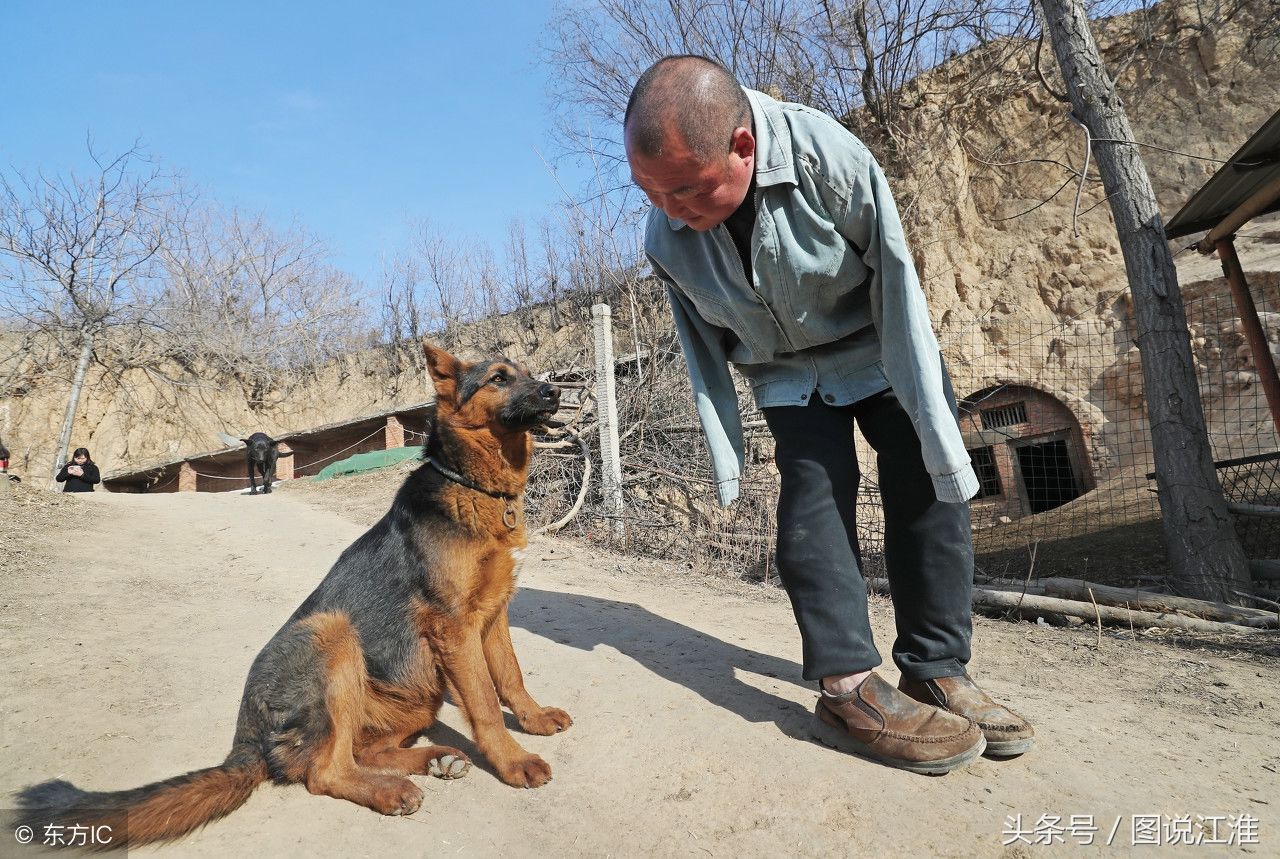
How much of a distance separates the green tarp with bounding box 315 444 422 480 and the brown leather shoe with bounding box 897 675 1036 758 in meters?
15.5

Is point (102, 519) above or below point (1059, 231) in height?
below

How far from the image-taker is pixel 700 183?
7.00 ft

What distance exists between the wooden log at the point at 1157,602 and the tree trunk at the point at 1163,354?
113 centimetres

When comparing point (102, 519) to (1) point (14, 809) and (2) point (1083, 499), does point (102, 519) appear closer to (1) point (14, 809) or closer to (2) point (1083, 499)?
(1) point (14, 809)

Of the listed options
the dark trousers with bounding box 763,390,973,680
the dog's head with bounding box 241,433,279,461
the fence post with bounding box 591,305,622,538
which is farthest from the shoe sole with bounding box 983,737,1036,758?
the dog's head with bounding box 241,433,279,461

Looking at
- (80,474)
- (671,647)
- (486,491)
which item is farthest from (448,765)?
(80,474)

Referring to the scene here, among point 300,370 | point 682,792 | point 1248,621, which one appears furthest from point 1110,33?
point 300,370

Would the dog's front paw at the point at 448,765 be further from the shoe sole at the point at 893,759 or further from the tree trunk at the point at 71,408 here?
the tree trunk at the point at 71,408

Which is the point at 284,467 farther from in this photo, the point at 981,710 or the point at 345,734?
the point at 981,710

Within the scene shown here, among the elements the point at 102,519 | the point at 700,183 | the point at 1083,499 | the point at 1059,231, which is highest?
the point at 1059,231

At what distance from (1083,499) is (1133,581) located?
20.3ft

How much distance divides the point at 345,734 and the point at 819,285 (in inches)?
85.6

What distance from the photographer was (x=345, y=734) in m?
2.35

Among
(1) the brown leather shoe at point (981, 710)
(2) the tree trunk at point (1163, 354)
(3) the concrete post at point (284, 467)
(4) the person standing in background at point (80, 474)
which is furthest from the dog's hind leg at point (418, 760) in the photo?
(3) the concrete post at point (284, 467)
